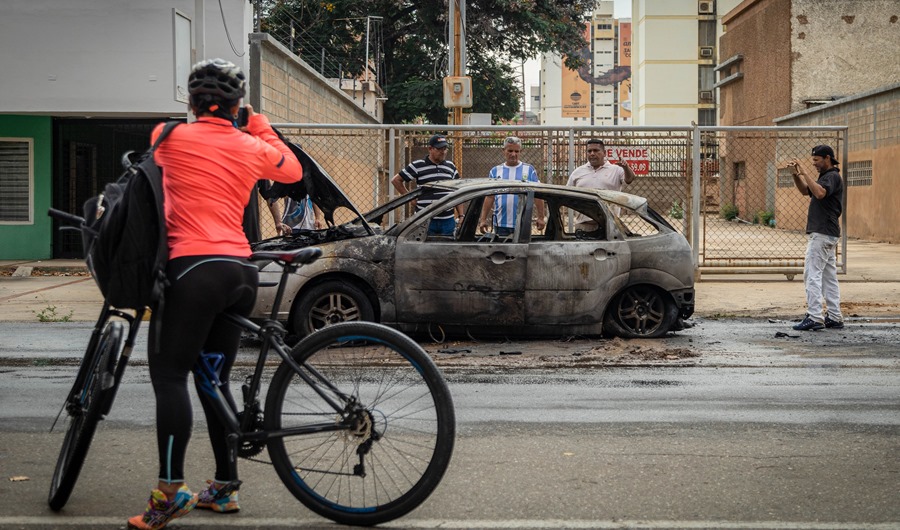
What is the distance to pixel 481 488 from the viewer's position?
5.15m

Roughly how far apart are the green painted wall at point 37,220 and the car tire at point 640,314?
13.1 metres

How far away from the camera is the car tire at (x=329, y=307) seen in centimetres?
992

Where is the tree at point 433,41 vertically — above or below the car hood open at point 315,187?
above

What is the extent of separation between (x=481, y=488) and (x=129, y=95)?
15.3 m

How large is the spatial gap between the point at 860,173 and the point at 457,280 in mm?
23368

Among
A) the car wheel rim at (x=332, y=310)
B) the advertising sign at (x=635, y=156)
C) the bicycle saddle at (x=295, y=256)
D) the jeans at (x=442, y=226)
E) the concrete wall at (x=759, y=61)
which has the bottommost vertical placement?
the car wheel rim at (x=332, y=310)

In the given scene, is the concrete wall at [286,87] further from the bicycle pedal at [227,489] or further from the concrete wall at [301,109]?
the bicycle pedal at [227,489]

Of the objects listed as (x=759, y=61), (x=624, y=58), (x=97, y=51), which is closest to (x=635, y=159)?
(x=97, y=51)

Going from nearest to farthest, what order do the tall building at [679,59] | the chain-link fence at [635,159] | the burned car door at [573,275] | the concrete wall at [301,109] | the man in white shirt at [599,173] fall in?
the burned car door at [573,275]
the man in white shirt at [599,173]
the chain-link fence at [635,159]
the concrete wall at [301,109]
the tall building at [679,59]

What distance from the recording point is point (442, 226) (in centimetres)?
1113

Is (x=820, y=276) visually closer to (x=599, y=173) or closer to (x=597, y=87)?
(x=599, y=173)

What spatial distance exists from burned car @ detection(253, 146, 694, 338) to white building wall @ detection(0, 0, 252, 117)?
9537mm

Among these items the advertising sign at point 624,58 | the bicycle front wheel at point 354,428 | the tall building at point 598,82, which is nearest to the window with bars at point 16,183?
the bicycle front wheel at point 354,428

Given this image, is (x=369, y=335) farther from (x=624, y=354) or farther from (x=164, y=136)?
(x=624, y=354)
